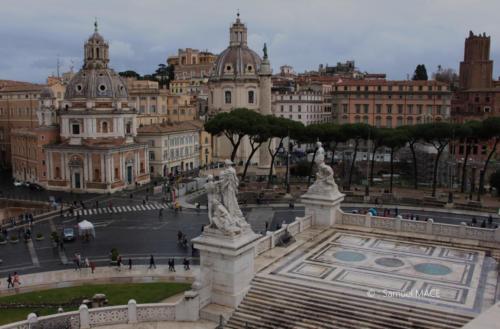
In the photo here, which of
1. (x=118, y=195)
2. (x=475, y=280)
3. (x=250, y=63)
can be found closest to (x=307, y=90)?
(x=250, y=63)

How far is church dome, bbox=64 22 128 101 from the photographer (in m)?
63.7

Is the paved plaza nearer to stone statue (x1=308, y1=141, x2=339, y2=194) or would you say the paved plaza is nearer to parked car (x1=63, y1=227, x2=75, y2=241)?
stone statue (x1=308, y1=141, x2=339, y2=194)

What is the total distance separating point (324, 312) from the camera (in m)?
17.8

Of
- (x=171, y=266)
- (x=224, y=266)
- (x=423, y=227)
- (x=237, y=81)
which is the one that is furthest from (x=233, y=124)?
(x=224, y=266)

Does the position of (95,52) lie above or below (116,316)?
above

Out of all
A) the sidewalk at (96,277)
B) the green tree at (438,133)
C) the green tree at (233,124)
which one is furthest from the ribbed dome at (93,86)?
the sidewalk at (96,277)

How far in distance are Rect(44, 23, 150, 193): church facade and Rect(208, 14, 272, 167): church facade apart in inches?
823

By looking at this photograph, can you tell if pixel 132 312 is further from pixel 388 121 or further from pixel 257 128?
pixel 388 121

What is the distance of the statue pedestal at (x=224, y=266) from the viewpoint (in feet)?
60.6

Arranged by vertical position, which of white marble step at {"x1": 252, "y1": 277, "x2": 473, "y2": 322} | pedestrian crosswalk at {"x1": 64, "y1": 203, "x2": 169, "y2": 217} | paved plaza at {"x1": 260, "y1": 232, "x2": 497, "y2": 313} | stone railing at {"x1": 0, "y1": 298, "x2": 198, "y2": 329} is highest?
paved plaza at {"x1": 260, "y1": 232, "x2": 497, "y2": 313}

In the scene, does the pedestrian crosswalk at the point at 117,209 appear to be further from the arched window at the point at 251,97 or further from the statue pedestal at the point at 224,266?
the arched window at the point at 251,97

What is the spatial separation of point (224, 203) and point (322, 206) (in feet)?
33.8

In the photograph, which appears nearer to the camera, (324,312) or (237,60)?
(324,312)

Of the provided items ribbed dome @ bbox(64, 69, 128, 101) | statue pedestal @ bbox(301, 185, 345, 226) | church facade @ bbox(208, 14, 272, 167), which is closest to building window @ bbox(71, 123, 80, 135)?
ribbed dome @ bbox(64, 69, 128, 101)
